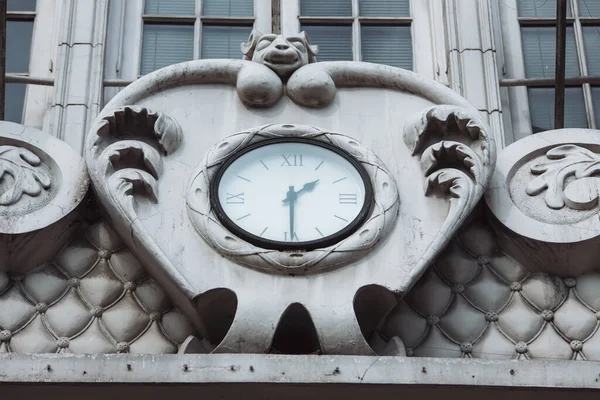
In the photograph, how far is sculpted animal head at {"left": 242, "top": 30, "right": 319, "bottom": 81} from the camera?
10.1m

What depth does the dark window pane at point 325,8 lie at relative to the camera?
1154cm

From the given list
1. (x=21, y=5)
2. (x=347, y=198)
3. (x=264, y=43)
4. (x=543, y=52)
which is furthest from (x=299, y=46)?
(x=21, y=5)

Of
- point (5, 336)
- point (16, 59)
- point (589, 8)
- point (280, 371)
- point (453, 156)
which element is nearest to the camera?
point (280, 371)

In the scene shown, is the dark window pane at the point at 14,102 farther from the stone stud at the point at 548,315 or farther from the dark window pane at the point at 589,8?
the dark window pane at the point at 589,8

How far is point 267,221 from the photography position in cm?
947

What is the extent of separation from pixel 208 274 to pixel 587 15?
12.9 feet

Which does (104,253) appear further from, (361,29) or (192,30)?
(361,29)

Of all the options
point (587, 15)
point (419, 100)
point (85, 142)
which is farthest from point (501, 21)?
point (85, 142)

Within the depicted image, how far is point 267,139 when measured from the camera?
978cm

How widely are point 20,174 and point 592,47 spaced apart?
417 centimetres

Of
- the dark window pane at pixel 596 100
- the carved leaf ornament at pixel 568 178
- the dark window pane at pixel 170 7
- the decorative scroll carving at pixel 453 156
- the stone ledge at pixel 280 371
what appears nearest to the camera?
the stone ledge at pixel 280 371

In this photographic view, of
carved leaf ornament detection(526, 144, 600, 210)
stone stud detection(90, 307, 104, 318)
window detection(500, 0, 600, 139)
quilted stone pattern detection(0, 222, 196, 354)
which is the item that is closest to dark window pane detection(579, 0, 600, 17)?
window detection(500, 0, 600, 139)

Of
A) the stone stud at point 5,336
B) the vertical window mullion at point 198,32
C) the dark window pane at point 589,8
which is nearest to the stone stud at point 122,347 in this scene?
the stone stud at point 5,336

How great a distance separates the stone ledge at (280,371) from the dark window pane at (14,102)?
2553 mm
